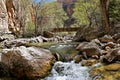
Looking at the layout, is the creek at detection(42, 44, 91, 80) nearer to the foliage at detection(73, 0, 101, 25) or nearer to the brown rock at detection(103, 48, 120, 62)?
the brown rock at detection(103, 48, 120, 62)

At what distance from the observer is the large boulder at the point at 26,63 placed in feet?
26.8

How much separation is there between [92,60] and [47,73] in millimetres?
2029

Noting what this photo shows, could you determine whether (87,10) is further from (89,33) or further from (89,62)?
(89,62)

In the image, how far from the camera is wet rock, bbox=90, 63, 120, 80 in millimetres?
7287

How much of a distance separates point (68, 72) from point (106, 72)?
1.56m

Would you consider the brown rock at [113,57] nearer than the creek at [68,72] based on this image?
No

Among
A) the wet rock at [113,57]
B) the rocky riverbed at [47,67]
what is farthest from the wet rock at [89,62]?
the wet rock at [113,57]

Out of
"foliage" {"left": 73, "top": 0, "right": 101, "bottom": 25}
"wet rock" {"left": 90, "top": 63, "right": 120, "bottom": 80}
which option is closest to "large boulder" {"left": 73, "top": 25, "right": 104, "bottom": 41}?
"foliage" {"left": 73, "top": 0, "right": 101, "bottom": 25}

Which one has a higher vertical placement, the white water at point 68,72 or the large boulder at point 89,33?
the white water at point 68,72

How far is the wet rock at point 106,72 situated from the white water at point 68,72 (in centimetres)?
30

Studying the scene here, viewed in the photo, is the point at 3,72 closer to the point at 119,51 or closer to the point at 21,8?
the point at 119,51

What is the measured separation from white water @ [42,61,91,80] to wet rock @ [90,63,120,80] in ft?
0.97

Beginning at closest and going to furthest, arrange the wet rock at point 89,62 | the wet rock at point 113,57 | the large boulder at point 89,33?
the wet rock at point 113,57
the wet rock at point 89,62
the large boulder at point 89,33

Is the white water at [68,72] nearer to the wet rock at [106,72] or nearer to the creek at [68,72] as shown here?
the creek at [68,72]
